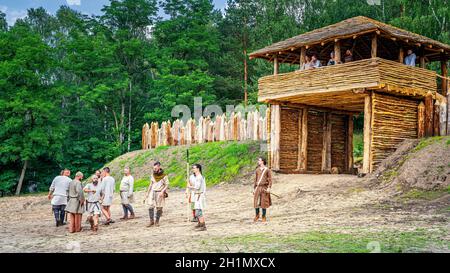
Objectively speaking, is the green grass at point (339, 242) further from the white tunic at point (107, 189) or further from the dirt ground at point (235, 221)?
the white tunic at point (107, 189)

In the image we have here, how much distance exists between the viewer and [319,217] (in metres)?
13.8

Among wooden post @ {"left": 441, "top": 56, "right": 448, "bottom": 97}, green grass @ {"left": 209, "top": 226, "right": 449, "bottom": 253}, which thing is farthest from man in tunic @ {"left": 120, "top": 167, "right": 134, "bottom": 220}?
wooden post @ {"left": 441, "top": 56, "right": 448, "bottom": 97}

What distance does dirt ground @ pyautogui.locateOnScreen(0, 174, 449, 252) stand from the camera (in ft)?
36.9

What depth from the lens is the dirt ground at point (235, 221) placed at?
36.9 feet

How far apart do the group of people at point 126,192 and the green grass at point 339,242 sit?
2.38m


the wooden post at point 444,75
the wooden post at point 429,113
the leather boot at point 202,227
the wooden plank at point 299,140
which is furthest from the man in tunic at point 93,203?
the wooden post at point 444,75

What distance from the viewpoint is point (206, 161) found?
2736 centimetres

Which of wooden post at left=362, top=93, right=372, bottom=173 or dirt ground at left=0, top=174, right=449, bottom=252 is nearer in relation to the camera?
dirt ground at left=0, top=174, right=449, bottom=252

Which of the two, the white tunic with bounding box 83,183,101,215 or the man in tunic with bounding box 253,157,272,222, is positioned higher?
the man in tunic with bounding box 253,157,272,222

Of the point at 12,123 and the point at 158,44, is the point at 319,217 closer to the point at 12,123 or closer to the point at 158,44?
the point at 12,123

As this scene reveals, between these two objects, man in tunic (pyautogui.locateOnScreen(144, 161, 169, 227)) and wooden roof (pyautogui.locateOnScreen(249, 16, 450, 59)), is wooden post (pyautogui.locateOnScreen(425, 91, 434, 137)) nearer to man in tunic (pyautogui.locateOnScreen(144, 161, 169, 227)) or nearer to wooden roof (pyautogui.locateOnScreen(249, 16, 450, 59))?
wooden roof (pyautogui.locateOnScreen(249, 16, 450, 59))

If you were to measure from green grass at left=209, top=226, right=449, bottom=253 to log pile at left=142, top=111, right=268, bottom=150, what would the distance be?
15.6m
